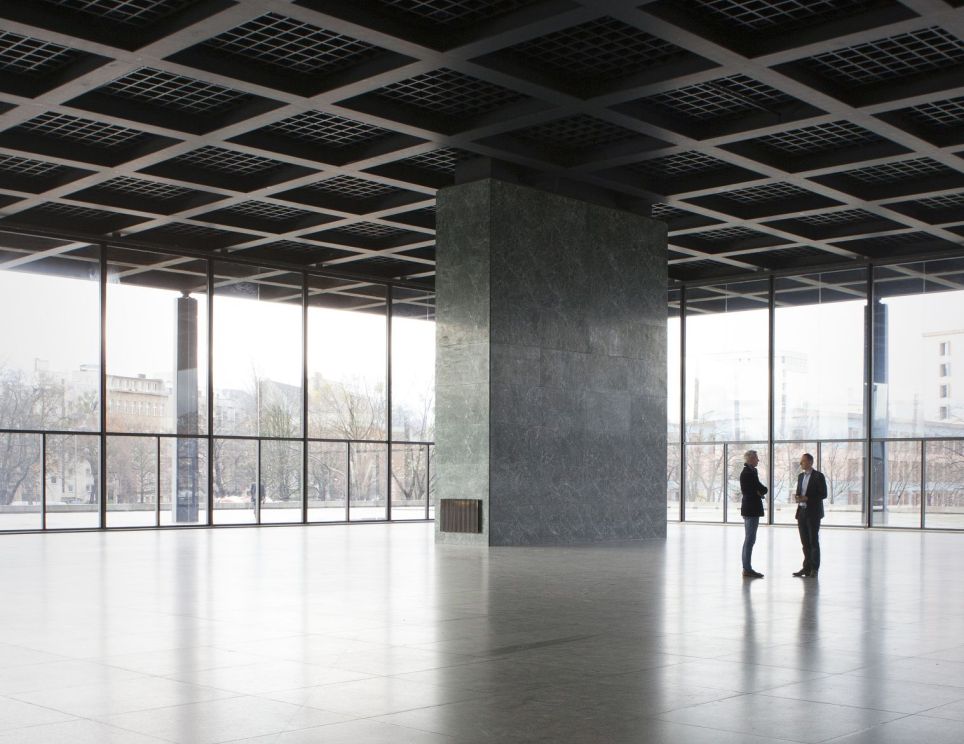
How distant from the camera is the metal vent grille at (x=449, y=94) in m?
18.8

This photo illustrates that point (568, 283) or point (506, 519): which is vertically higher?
point (568, 283)

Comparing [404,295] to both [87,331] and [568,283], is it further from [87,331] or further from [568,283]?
[568,283]

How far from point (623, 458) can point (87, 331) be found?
49.3 ft

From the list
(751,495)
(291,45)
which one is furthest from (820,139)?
(291,45)

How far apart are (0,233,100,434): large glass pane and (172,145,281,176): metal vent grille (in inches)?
278

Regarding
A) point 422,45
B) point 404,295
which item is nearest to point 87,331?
point 404,295

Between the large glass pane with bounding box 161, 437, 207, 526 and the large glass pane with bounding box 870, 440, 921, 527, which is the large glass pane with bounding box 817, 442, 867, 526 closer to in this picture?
the large glass pane with bounding box 870, 440, 921, 527

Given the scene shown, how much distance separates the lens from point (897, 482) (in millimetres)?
32531

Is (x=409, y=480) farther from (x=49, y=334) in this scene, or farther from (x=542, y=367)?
(x=542, y=367)

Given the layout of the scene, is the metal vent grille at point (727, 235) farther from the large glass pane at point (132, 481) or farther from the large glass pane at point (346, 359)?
the large glass pane at point (132, 481)

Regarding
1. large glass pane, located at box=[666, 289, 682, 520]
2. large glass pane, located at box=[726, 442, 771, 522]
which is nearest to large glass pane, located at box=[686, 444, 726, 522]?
large glass pane, located at box=[726, 442, 771, 522]

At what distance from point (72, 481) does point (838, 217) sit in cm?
2193

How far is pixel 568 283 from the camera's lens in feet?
79.9

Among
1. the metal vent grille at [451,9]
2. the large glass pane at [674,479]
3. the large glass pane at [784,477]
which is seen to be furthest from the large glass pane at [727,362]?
the metal vent grille at [451,9]
